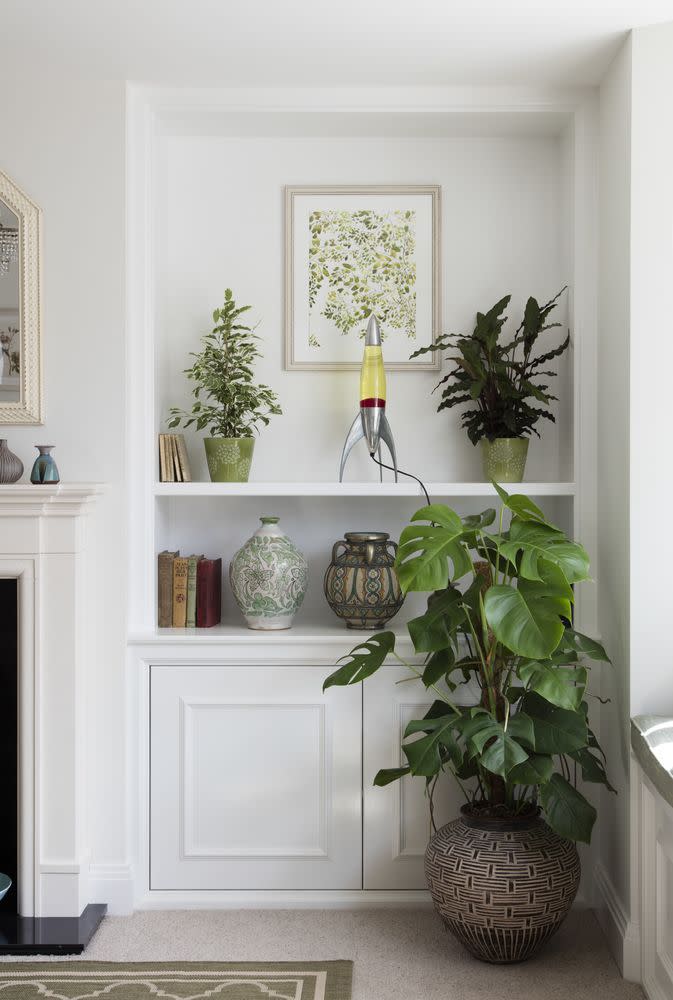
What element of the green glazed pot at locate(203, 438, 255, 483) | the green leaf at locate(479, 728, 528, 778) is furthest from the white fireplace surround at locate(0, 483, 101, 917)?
the green leaf at locate(479, 728, 528, 778)

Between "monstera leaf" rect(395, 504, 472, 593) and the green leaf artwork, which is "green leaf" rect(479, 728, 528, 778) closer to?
"monstera leaf" rect(395, 504, 472, 593)

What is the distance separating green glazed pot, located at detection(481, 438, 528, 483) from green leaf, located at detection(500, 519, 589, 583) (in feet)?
1.70

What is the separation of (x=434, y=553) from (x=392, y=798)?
90cm

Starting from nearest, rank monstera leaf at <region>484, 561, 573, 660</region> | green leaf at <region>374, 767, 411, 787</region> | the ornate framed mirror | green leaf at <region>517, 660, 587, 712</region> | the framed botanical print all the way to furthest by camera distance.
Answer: monstera leaf at <region>484, 561, 573, 660</region>, green leaf at <region>517, 660, 587, 712</region>, green leaf at <region>374, 767, 411, 787</region>, the ornate framed mirror, the framed botanical print

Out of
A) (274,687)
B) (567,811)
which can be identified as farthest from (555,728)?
(274,687)

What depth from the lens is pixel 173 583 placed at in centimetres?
283

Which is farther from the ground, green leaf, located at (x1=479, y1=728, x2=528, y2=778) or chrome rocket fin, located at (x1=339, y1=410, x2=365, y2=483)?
chrome rocket fin, located at (x1=339, y1=410, x2=365, y2=483)

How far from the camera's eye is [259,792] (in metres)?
2.71

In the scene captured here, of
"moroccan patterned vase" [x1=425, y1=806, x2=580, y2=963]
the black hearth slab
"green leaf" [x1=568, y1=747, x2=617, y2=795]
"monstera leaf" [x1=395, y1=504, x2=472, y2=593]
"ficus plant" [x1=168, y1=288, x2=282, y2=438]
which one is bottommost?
the black hearth slab

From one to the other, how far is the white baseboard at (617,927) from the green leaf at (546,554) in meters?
0.93

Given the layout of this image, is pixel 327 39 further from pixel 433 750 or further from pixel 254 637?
pixel 433 750

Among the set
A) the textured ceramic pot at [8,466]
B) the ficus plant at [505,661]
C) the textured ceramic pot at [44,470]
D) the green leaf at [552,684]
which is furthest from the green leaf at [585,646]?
the textured ceramic pot at [8,466]

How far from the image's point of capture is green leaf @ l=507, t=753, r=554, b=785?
226 cm

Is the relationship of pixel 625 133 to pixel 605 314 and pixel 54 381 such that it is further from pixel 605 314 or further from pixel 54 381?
pixel 54 381
